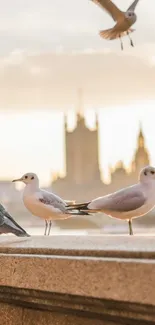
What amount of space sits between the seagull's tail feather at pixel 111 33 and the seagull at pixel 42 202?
64cm

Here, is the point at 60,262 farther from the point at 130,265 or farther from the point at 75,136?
the point at 75,136

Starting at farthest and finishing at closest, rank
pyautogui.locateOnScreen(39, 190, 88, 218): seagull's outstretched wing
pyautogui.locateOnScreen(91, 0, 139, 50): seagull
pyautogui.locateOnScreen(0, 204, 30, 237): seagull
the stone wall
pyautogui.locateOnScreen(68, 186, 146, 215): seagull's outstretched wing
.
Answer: pyautogui.locateOnScreen(91, 0, 139, 50): seagull → pyautogui.locateOnScreen(39, 190, 88, 218): seagull's outstretched wing → pyautogui.locateOnScreen(0, 204, 30, 237): seagull → pyautogui.locateOnScreen(68, 186, 146, 215): seagull's outstretched wing → the stone wall

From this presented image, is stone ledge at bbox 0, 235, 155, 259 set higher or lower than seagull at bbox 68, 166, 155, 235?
higher

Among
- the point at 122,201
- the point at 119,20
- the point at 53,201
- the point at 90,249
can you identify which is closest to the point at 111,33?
the point at 119,20

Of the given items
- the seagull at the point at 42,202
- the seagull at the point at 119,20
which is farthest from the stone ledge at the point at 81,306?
the seagull at the point at 119,20

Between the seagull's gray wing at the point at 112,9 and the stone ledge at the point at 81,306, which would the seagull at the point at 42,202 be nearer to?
the seagull's gray wing at the point at 112,9

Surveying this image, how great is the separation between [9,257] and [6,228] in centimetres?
65

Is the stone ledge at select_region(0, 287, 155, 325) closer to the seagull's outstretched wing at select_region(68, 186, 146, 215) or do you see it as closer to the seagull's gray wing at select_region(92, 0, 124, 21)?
the seagull's outstretched wing at select_region(68, 186, 146, 215)

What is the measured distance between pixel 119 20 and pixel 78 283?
5.38 ft

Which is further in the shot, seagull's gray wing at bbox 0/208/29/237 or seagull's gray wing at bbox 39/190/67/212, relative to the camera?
seagull's gray wing at bbox 39/190/67/212

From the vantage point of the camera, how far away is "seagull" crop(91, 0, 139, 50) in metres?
2.61

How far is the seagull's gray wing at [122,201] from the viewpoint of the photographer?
1.97 metres

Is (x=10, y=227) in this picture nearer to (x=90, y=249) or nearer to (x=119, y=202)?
(x=119, y=202)

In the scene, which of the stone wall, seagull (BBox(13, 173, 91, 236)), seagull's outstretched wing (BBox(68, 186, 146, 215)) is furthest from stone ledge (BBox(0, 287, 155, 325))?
seagull (BBox(13, 173, 91, 236))
